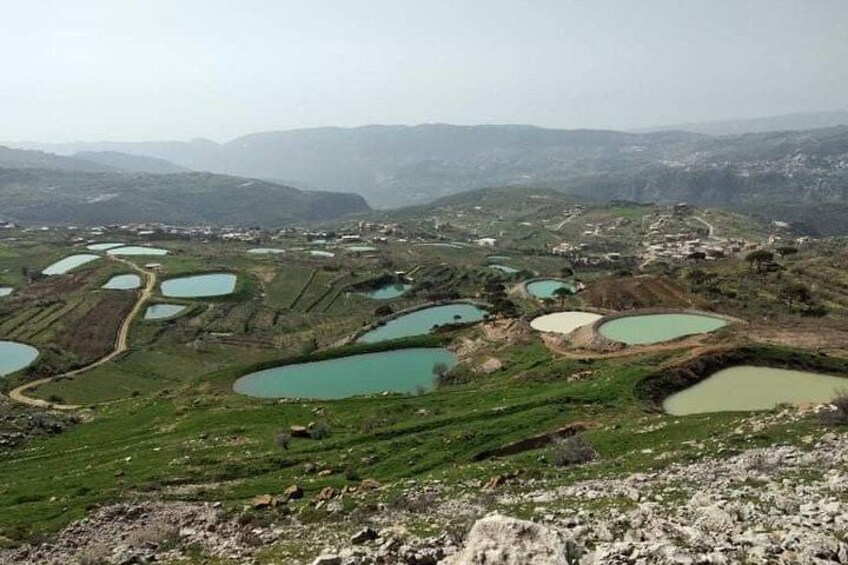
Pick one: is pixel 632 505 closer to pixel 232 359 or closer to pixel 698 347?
pixel 698 347

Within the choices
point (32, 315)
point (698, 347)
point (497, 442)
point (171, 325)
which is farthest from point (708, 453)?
point (32, 315)

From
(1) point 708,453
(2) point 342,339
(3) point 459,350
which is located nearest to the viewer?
(1) point 708,453

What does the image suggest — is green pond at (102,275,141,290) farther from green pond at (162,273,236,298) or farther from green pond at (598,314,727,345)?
green pond at (598,314,727,345)

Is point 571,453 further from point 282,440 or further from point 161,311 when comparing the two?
point 161,311

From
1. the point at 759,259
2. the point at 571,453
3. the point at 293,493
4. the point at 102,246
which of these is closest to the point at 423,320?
the point at 759,259

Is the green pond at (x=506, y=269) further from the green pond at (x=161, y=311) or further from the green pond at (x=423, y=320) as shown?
the green pond at (x=161, y=311)
